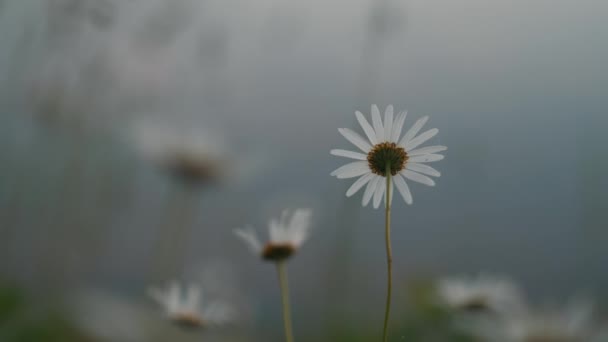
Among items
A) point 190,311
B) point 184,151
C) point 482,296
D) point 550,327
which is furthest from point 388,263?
point 184,151

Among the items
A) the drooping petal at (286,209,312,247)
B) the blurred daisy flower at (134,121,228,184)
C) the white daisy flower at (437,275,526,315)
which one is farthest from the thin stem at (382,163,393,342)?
the blurred daisy flower at (134,121,228,184)

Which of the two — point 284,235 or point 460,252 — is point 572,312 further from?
point 460,252

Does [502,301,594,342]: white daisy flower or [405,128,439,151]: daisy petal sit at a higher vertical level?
[502,301,594,342]: white daisy flower

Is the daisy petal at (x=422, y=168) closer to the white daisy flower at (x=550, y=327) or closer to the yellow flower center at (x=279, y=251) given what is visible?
the yellow flower center at (x=279, y=251)

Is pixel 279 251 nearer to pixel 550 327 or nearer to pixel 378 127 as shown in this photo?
pixel 378 127

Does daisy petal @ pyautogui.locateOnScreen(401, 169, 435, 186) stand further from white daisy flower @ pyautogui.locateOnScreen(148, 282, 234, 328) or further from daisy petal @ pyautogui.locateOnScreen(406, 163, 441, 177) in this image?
white daisy flower @ pyautogui.locateOnScreen(148, 282, 234, 328)

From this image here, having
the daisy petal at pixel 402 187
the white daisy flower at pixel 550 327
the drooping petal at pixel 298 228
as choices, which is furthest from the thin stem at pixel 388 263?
the white daisy flower at pixel 550 327

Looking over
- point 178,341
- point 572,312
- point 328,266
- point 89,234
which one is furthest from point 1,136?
point 572,312

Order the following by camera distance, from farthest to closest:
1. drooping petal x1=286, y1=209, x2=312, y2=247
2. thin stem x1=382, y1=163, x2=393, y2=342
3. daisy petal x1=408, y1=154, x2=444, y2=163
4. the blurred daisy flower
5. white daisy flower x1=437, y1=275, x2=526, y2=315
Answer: the blurred daisy flower < white daisy flower x1=437, y1=275, x2=526, y2=315 < drooping petal x1=286, y1=209, x2=312, y2=247 < daisy petal x1=408, y1=154, x2=444, y2=163 < thin stem x1=382, y1=163, x2=393, y2=342
